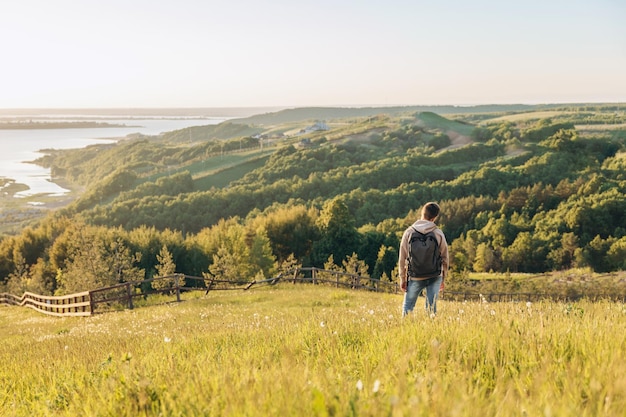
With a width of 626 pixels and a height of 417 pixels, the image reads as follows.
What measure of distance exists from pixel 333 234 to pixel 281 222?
10.3 m

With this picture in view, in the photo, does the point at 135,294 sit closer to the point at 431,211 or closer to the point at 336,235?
the point at 431,211

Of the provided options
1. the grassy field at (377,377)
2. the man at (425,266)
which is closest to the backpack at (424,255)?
the man at (425,266)

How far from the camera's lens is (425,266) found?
9.40m

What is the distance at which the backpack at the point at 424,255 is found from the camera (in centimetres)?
926

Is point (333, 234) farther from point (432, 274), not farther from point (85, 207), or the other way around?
point (85, 207)

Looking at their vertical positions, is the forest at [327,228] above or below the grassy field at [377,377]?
below

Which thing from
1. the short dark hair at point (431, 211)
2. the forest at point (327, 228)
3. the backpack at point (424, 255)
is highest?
the short dark hair at point (431, 211)

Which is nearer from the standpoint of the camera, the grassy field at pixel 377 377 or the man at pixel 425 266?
the grassy field at pixel 377 377

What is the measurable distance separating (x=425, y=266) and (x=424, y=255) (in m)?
0.24

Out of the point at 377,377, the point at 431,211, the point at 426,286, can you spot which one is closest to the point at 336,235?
the point at 426,286

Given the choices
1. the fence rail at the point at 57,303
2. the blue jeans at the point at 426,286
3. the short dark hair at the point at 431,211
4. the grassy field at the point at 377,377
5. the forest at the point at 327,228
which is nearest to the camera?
the grassy field at the point at 377,377

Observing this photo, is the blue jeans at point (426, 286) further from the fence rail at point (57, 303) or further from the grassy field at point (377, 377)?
the fence rail at point (57, 303)

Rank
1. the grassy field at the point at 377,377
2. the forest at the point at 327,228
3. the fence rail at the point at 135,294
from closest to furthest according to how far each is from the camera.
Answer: the grassy field at the point at 377,377 < the fence rail at the point at 135,294 < the forest at the point at 327,228

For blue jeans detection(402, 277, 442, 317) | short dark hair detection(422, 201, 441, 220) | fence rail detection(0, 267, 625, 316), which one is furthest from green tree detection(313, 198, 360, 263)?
short dark hair detection(422, 201, 441, 220)
